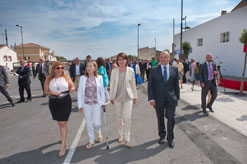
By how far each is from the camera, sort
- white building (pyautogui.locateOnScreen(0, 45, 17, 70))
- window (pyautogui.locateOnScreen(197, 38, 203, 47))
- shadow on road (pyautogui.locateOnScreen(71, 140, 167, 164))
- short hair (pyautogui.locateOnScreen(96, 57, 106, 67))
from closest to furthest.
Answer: shadow on road (pyautogui.locateOnScreen(71, 140, 167, 164))
short hair (pyautogui.locateOnScreen(96, 57, 106, 67))
window (pyautogui.locateOnScreen(197, 38, 203, 47))
white building (pyautogui.locateOnScreen(0, 45, 17, 70))

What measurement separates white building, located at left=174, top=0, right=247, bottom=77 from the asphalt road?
11678mm

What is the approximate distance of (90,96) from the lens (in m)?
3.29

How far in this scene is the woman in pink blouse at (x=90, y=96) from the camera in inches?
128

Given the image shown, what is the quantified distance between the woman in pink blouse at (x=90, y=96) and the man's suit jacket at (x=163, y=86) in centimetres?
111

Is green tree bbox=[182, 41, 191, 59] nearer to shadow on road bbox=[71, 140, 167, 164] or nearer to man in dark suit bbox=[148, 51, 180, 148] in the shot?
man in dark suit bbox=[148, 51, 180, 148]

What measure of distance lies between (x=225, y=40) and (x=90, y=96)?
1680cm

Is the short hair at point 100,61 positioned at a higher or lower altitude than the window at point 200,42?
lower

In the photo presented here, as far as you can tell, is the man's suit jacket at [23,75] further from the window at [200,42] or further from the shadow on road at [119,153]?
the window at [200,42]

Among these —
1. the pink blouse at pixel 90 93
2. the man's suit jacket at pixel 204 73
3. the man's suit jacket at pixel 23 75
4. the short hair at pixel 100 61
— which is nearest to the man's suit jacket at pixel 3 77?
the man's suit jacket at pixel 23 75

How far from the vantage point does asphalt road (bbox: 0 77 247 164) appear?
9.52 feet

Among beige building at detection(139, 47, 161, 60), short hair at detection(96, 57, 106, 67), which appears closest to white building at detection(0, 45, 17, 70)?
beige building at detection(139, 47, 161, 60)

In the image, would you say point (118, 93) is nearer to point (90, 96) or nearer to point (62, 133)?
point (90, 96)

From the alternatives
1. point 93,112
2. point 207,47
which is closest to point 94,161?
point 93,112

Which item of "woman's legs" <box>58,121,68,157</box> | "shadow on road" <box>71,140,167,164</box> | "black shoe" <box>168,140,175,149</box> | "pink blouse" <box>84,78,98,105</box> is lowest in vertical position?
"shadow on road" <box>71,140,167,164</box>
